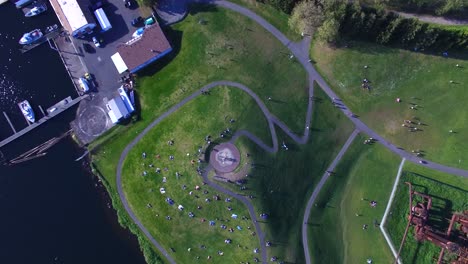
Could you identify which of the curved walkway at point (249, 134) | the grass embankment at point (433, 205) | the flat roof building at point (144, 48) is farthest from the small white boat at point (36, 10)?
the grass embankment at point (433, 205)

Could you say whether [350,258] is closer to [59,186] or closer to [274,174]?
[274,174]

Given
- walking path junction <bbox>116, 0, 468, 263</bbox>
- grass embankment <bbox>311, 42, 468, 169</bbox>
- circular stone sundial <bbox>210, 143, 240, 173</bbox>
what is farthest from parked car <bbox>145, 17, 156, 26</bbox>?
grass embankment <bbox>311, 42, 468, 169</bbox>

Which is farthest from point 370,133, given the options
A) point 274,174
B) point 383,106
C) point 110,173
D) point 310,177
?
point 110,173

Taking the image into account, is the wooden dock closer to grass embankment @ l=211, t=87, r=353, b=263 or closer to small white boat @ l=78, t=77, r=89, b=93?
small white boat @ l=78, t=77, r=89, b=93

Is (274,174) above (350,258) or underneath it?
above

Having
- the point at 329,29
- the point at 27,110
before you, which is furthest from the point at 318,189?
the point at 27,110

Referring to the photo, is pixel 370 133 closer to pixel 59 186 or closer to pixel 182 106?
pixel 182 106

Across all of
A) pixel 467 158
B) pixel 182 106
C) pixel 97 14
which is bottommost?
pixel 467 158

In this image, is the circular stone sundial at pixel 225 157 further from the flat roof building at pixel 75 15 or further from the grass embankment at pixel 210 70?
the flat roof building at pixel 75 15
